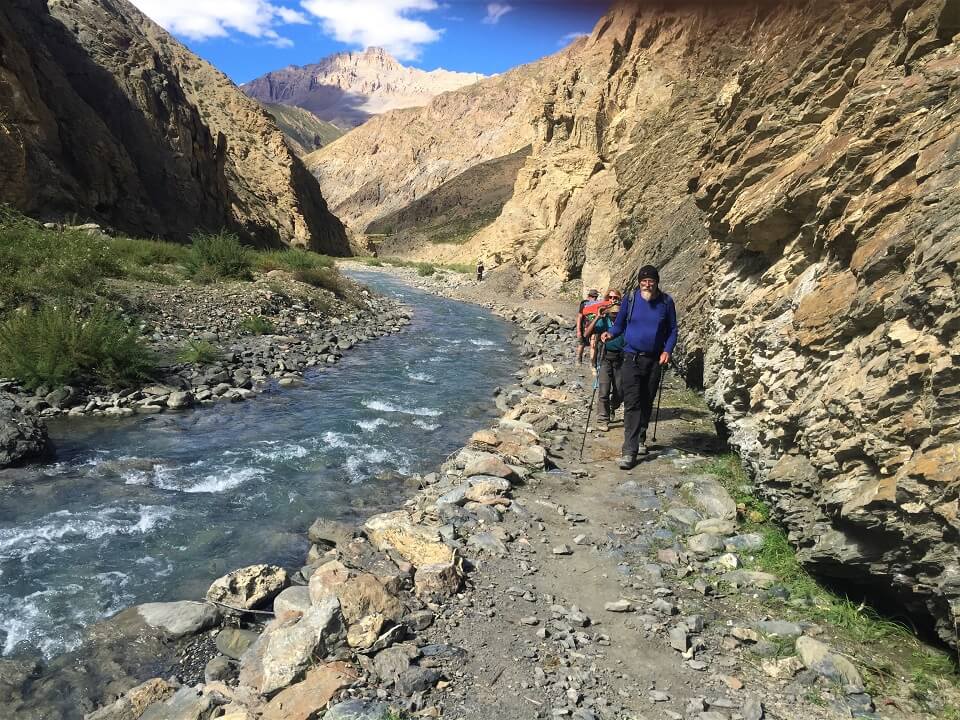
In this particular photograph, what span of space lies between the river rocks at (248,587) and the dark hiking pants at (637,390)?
427cm

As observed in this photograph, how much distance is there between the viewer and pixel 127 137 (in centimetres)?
3316

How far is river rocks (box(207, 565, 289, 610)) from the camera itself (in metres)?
4.55

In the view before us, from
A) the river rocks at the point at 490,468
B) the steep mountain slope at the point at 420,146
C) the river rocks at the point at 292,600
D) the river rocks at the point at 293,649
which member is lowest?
the river rocks at the point at 292,600

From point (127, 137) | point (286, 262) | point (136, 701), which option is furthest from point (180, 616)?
point (127, 137)

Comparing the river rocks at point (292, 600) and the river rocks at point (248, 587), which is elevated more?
the river rocks at point (292, 600)

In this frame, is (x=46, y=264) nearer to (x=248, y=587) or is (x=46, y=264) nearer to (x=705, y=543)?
(x=248, y=587)

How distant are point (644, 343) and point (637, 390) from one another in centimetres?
59

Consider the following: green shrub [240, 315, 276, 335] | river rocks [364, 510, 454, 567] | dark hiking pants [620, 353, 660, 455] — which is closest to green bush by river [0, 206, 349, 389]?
green shrub [240, 315, 276, 335]

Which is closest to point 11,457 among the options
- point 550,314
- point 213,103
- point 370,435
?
point 370,435

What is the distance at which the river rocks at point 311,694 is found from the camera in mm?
3037

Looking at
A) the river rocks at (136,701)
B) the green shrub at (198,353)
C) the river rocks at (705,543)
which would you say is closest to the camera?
the river rocks at (136,701)

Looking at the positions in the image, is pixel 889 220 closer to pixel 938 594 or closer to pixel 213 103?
pixel 938 594

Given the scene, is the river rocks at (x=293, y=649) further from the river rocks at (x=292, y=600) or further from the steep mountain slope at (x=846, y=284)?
the steep mountain slope at (x=846, y=284)

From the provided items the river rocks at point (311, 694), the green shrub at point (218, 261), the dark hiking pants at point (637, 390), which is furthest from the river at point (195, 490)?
the green shrub at point (218, 261)
